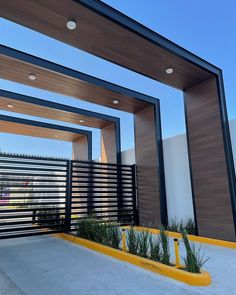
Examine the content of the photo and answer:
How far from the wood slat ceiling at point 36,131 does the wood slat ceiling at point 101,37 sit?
194 inches

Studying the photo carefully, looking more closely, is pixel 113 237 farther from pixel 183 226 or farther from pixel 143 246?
pixel 183 226

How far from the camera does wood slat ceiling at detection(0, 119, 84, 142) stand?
28.3ft

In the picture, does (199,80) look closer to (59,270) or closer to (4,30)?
(4,30)

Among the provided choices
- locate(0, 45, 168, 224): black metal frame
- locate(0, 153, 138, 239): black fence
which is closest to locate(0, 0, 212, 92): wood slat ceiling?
locate(0, 45, 168, 224): black metal frame

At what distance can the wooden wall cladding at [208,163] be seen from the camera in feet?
16.3

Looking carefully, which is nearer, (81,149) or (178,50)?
(178,50)

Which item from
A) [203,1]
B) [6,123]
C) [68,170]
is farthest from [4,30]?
[203,1]

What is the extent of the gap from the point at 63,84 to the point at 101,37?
210 centimetres

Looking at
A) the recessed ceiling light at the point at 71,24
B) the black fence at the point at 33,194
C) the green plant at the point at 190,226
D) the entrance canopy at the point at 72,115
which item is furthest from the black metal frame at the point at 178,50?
the entrance canopy at the point at 72,115

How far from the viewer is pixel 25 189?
6039 millimetres

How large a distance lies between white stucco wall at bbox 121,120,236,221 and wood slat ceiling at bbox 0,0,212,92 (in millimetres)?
1853

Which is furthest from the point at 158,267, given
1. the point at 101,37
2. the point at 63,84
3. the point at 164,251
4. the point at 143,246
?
the point at 63,84

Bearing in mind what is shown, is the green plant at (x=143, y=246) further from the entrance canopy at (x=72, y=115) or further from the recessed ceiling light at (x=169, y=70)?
the entrance canopy at (x=72, y=115)

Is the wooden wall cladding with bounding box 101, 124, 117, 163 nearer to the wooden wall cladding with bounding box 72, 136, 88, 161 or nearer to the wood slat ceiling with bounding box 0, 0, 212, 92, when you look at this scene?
the wooden wall cladding with bounding box 72, 136, 88, 161
